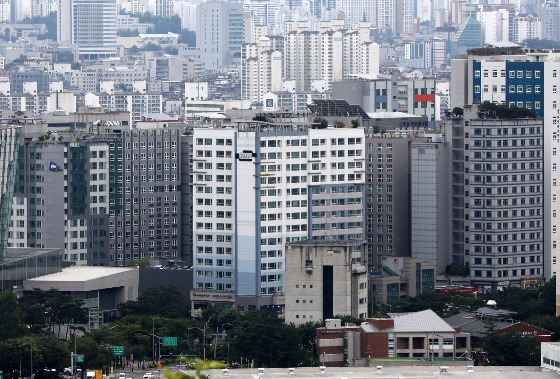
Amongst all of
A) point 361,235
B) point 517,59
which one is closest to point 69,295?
point 361,235

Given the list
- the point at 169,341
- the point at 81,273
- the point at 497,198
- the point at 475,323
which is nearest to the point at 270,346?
the point at 169,341

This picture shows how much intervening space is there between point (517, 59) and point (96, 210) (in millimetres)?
36222

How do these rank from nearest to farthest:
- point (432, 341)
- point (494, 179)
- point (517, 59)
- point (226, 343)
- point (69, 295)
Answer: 1. point (432, 341)
2. point (226, 343)
3. point (69, 295)
4. point (494, 179)
5. point (517, 59)

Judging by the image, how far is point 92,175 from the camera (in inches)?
5728

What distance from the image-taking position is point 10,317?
368ft

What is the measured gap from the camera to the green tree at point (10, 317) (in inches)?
4350

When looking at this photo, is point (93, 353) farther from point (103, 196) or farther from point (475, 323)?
point (103, 196)

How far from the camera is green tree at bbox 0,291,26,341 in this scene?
110 m

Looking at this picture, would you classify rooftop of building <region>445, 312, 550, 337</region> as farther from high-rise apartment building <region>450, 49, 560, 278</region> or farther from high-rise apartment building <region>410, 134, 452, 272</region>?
high-rise apartment building <region>450, 49, 560, 278</region>

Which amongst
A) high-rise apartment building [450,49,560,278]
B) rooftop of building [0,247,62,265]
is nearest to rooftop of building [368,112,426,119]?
high-rise apartment building [450,49,560,278]

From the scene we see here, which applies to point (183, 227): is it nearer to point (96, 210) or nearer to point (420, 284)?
point (96, 210)

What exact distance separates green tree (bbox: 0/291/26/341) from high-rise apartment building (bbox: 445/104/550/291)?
41.7 meters

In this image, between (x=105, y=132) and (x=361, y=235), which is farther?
(x=105, y=132)

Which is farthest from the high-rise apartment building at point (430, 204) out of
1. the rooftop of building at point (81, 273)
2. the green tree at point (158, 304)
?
the rooftop of building at point (81, 273)
